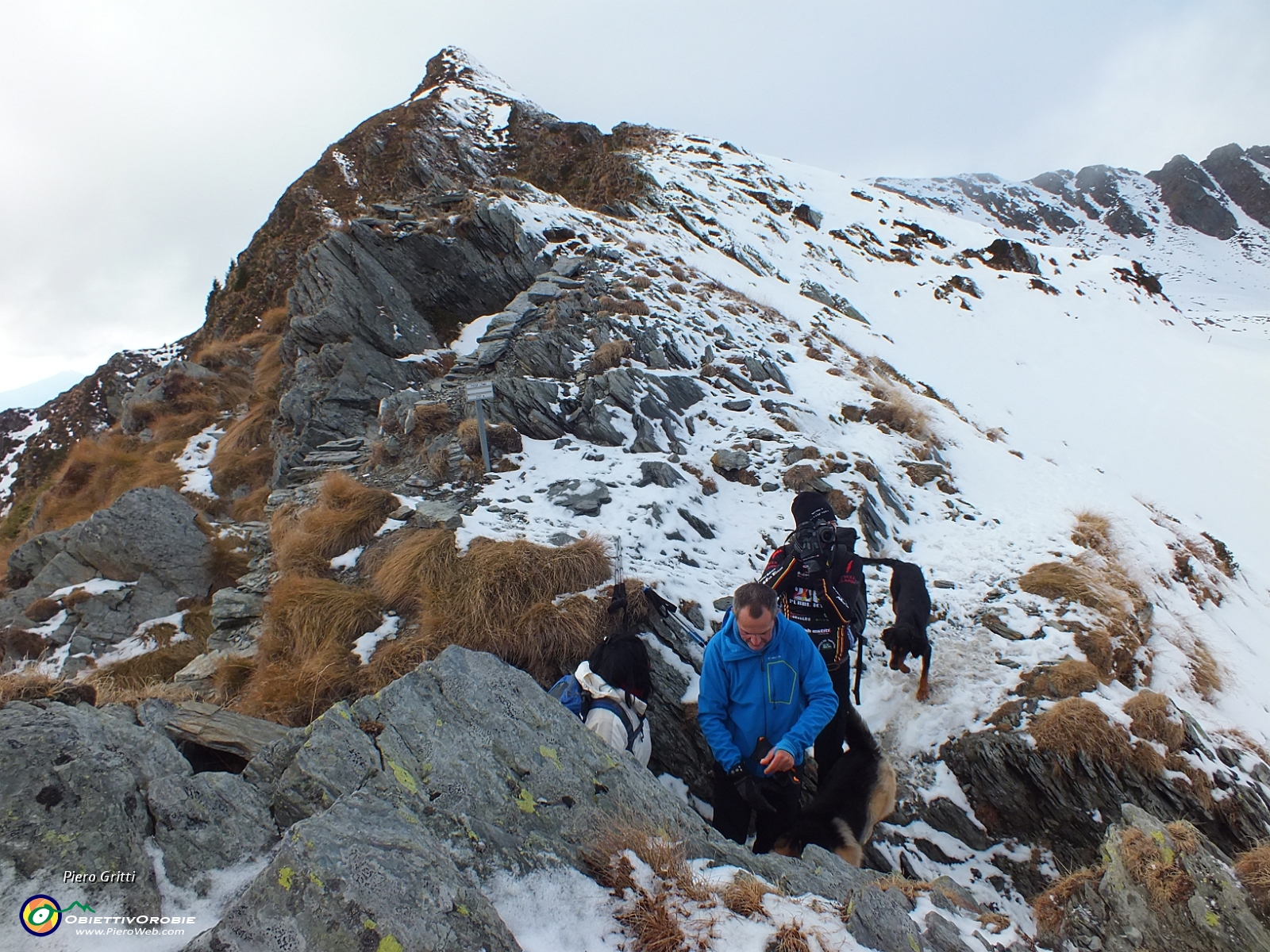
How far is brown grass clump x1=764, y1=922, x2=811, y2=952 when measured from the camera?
271 cm

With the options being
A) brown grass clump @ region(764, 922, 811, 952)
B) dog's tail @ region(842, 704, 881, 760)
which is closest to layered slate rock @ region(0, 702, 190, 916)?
brown grass clump @ region(764, 922, 811, 952)

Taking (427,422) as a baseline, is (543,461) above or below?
below

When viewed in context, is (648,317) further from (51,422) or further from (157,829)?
(51,422)

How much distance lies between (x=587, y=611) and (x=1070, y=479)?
37.0 feet

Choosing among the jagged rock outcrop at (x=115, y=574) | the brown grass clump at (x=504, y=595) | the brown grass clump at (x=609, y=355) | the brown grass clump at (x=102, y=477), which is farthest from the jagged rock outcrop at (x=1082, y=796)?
the brown grass clump at (x=102, y=477)

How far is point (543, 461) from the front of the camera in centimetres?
953

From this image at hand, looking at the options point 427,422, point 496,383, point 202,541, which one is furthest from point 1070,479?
point 202,541

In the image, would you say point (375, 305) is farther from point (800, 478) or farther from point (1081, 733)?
point (1081, 733)

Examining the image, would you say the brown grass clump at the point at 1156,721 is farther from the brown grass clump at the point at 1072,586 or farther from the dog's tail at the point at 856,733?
the dog's tail at the point at 856,733

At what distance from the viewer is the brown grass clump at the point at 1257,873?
3148 mm

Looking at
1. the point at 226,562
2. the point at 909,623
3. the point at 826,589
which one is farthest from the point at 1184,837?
the point at 226,562

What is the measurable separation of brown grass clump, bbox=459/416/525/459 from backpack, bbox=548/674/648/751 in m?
5.52

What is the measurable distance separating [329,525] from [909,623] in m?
7.47

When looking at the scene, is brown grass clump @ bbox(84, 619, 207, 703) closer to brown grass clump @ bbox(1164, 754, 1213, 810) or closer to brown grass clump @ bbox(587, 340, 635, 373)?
brown grass clump @ bbox(587, 340, 635, 373)
